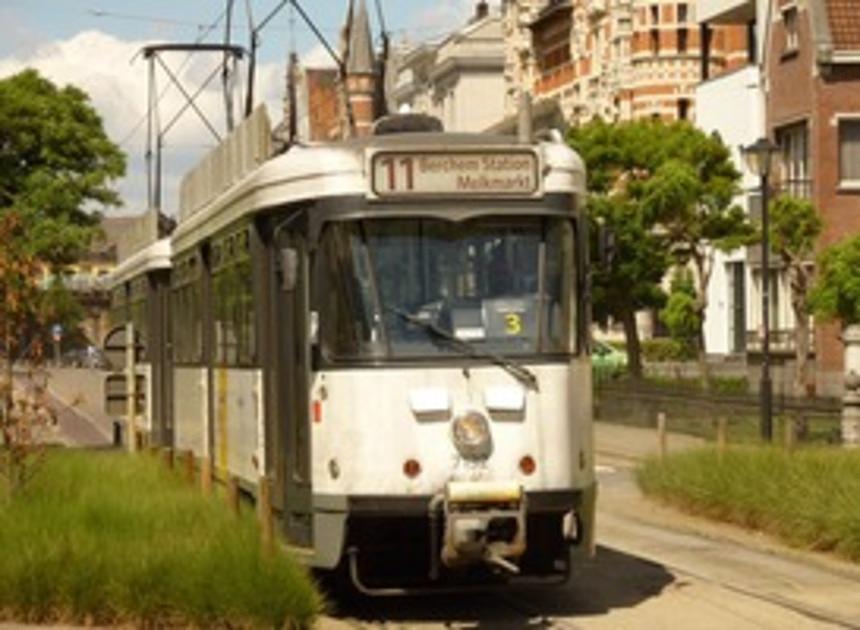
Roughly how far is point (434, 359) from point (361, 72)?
4285 inches

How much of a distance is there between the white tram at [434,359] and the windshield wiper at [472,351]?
1 cm

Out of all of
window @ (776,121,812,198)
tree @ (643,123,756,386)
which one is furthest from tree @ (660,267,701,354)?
window @ (776,121,812,198)

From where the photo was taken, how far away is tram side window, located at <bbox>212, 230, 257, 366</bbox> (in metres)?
16.7

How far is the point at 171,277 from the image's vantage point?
24.2 meters

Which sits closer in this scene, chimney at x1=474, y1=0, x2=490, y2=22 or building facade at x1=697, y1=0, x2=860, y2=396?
building facade at x1=697, y1=0, x2=860, y2=396

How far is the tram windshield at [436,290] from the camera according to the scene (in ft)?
47.1

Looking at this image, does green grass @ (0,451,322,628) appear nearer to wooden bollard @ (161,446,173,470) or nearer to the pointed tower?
wooden bollard @ (161,446,173,470)

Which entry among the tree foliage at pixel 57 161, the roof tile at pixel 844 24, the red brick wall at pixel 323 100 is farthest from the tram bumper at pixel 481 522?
the red brick wall at pixel 323 100

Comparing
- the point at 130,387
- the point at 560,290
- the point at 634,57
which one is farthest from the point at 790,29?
the point at 560,290

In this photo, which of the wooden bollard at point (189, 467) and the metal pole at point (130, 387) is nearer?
the wooden bollard at point (189, 467)

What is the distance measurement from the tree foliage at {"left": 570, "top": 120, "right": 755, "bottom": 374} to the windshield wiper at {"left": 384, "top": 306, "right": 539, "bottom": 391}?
1305 inches

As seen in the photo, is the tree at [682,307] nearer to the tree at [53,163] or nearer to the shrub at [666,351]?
the shrub at [666,351]

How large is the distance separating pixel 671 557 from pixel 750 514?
99.3 inches

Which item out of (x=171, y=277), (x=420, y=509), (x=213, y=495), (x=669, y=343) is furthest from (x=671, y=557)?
(x=669, y=343)
